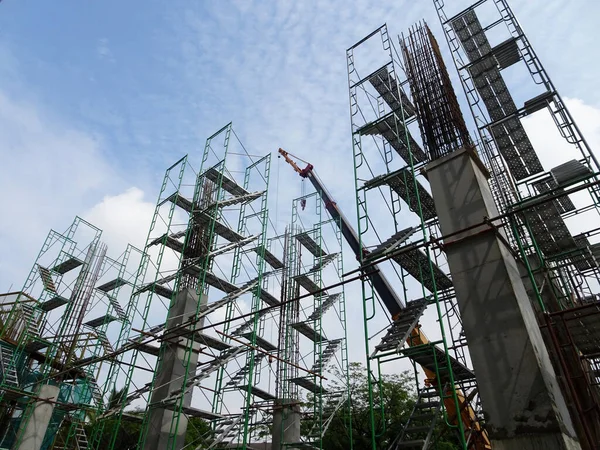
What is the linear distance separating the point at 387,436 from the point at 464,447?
2064 centimetres

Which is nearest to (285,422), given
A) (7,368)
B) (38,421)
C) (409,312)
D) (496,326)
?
(38,421)

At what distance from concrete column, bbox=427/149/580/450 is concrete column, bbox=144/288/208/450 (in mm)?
10158

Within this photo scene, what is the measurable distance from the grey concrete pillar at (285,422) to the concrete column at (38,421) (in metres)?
10.6

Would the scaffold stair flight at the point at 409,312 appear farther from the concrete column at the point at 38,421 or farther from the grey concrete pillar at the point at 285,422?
the concrete column at the point at 38,421

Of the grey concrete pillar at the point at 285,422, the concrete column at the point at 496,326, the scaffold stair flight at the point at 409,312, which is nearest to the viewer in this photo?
the concrete column at the point at 496,326

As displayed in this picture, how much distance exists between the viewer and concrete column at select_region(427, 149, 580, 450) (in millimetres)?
8023

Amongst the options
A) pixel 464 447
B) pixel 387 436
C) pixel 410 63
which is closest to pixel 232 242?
pixel 410 63

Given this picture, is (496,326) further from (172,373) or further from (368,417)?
(368,417)

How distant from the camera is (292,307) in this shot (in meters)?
25.5

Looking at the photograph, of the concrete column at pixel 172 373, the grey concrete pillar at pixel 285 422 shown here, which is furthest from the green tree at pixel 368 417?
the concrete column at pixel 172 373

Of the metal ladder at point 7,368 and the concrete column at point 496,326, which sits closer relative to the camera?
the concrete column at point 496,326

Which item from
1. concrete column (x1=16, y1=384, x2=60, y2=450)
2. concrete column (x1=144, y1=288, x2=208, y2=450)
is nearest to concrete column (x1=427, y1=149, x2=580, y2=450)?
concrete column (x1=144, y1=288, x2=208, y2=450)

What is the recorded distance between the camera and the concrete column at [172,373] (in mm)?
15570

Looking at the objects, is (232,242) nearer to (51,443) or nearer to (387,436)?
(51,443)
